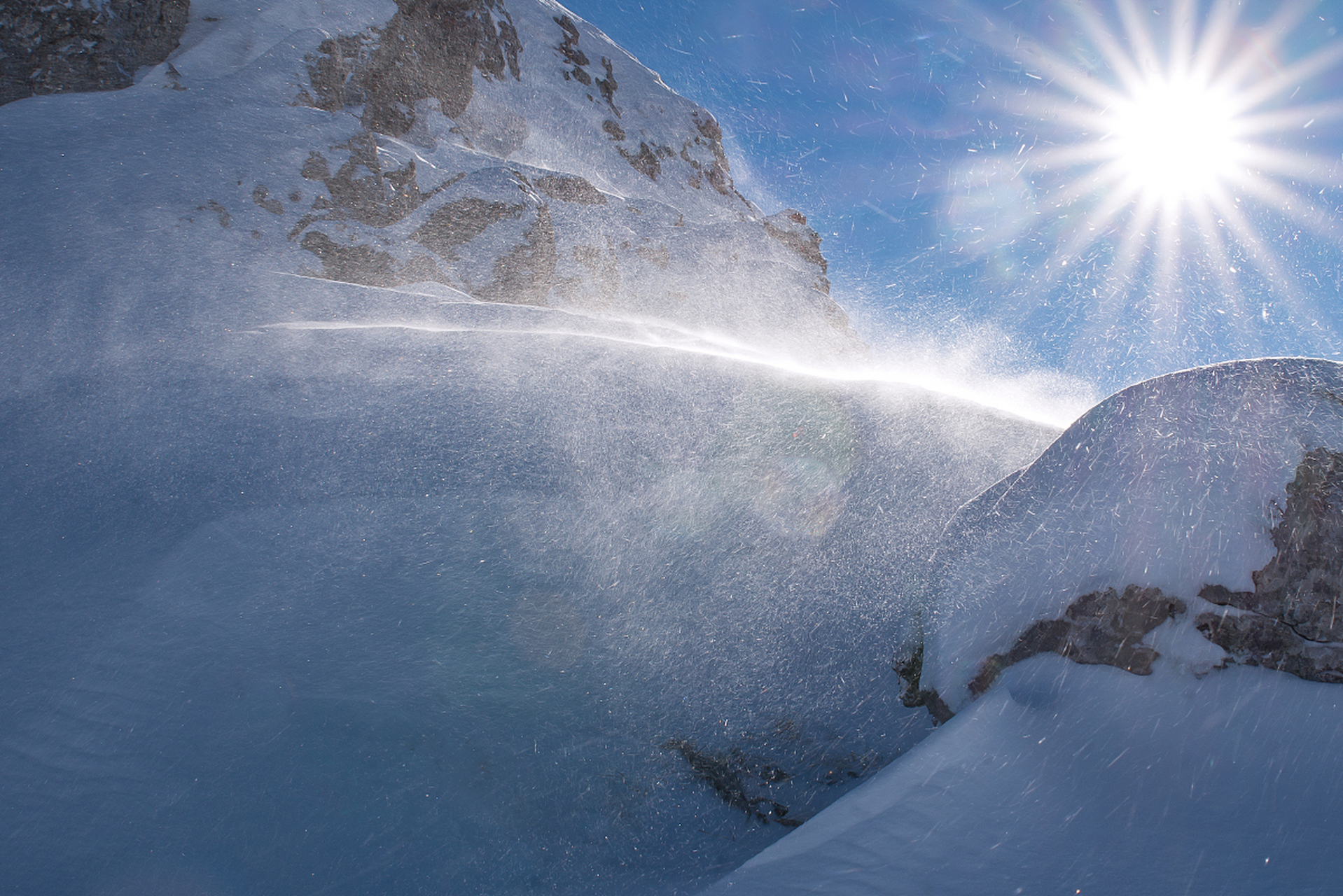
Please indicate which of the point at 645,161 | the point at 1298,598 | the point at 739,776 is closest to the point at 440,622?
the point at 739,776

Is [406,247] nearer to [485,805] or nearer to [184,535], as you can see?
[184,535]

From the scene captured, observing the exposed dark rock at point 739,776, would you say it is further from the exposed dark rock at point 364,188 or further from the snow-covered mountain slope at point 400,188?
the exposed dark rock at point 364,188

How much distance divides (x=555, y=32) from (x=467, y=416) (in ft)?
62.2

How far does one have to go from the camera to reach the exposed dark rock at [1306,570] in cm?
244

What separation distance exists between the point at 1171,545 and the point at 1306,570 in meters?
0.47

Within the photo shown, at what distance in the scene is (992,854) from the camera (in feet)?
7.03

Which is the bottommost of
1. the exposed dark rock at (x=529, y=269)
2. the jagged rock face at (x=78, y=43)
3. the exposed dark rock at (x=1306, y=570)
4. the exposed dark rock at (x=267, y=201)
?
the exposed dark rock at (x=1306, y=570)

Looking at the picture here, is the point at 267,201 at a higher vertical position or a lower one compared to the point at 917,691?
higher

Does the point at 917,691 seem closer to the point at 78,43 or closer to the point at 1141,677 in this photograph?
the point at 1141,677

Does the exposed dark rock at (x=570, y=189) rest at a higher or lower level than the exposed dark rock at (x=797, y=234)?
lower

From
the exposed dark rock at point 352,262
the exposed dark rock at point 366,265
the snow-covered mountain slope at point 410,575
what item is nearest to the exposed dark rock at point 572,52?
the exposed dark rock at point 366,265

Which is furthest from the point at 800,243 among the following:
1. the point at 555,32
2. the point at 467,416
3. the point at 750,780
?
the point at 750,780

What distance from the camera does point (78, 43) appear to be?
845 cm

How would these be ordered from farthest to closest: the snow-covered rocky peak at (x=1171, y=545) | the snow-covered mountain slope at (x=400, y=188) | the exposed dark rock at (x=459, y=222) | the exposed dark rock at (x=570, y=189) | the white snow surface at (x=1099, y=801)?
the exposed dark rock at (x=570, y=189)
the exposed dark rock at (x=459, y=222)
the snow-covered mountain slope at (x=400, y=188)
the snow-covered rocky peak at (x=1171, y=545)
the white snow surface at (x=1099, y=801)
